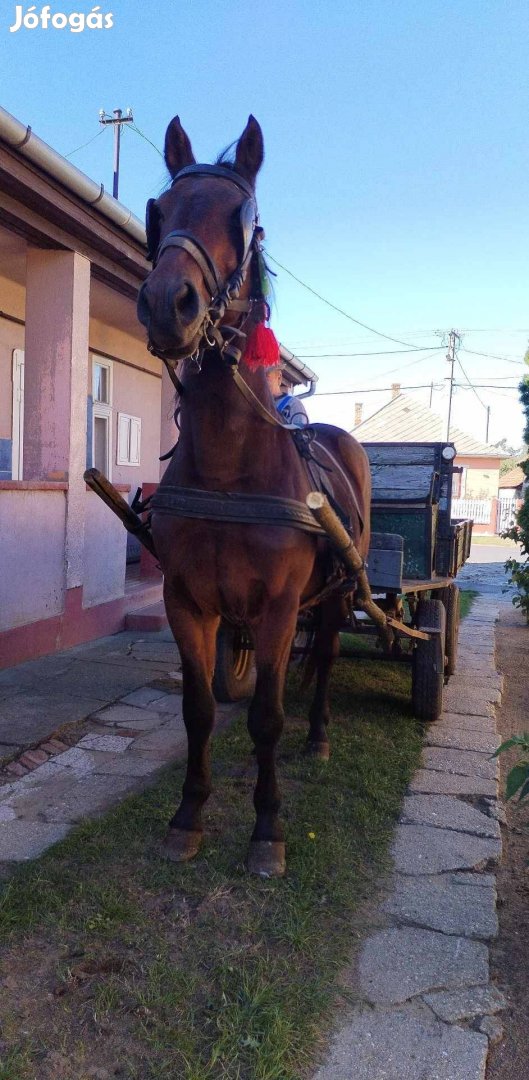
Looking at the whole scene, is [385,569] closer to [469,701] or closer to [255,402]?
[469,701]

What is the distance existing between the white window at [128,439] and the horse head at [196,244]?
7.66 m

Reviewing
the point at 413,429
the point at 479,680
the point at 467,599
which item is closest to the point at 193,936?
the point at 479,680

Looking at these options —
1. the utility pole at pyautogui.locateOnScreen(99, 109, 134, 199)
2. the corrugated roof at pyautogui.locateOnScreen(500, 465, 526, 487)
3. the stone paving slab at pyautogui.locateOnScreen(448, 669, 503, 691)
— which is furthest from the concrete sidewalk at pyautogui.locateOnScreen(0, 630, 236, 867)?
the corrugated roof at pyautogui.locateOnScreen(500, 465, 526, 487)

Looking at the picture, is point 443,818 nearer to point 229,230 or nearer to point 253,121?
point 229,230

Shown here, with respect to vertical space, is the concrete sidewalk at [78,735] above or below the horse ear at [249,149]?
below

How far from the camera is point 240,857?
2.96 m

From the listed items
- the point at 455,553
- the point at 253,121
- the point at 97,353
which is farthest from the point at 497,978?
the point at 97,353

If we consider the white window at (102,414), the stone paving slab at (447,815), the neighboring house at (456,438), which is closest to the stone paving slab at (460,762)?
the stone paving slab at (447,815)

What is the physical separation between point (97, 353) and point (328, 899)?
308 inches

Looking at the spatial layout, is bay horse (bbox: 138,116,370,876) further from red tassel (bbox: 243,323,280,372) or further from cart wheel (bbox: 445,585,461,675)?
cart wheel (bbox: 445,585,461,675)

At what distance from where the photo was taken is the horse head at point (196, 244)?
2082 millimetres

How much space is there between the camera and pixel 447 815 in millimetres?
3543

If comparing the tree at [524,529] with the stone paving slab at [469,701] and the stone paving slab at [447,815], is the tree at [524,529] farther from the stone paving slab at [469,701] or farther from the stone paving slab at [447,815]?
the stone paving slab at [447,815]

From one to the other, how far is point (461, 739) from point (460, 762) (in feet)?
1.43
